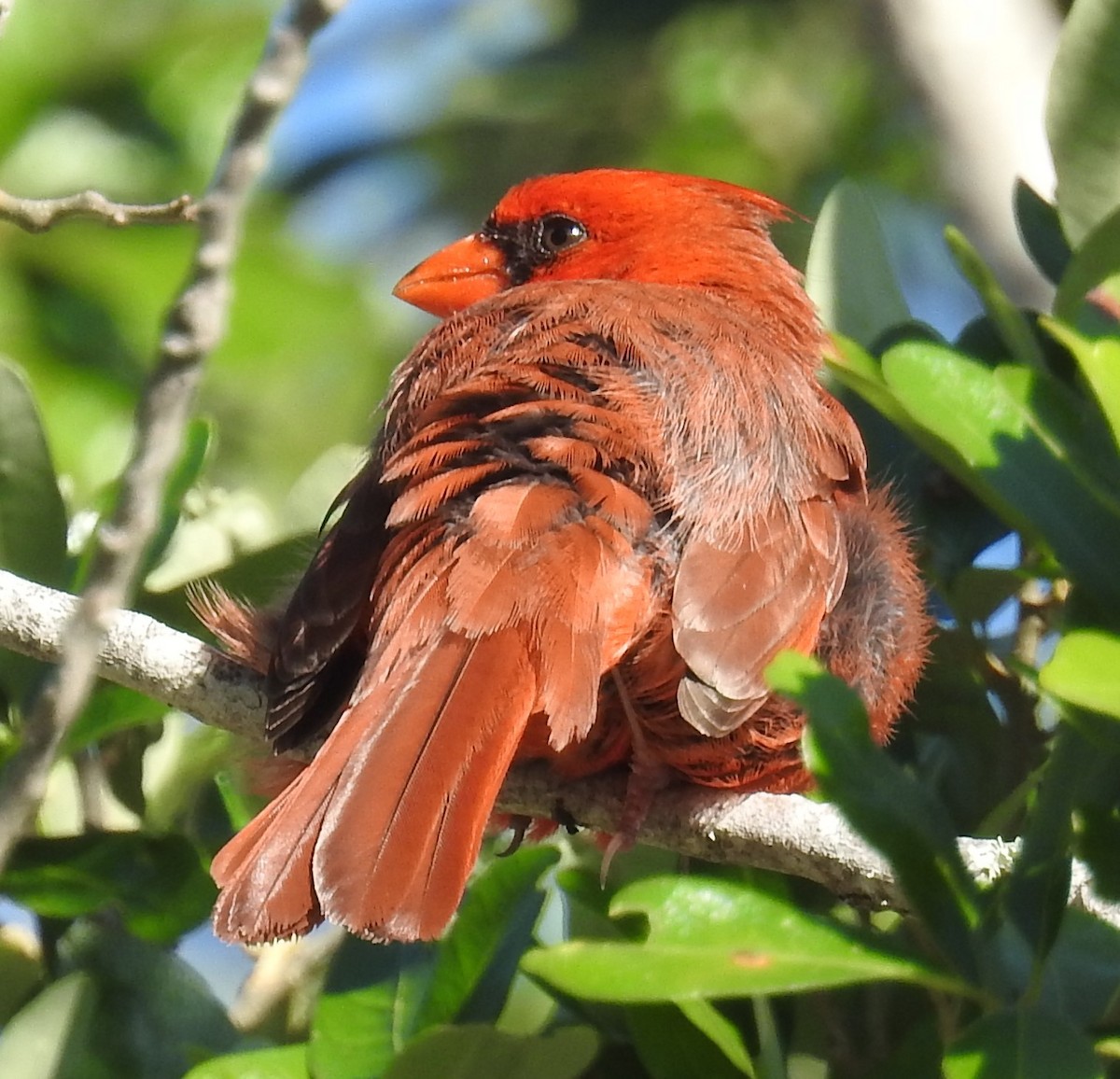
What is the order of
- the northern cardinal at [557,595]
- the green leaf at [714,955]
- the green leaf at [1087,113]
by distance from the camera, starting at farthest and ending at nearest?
the green leaf at [1087,113] → the northern cardinal at [557,595] → the green leaf at [714,955]

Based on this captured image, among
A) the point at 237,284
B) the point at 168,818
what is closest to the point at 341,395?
the point at 237,284

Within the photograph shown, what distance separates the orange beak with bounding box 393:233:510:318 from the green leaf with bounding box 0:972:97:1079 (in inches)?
68.9

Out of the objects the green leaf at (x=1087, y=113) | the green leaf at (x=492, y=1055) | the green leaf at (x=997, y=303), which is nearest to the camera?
the green leaf at (x=492, y=1055)

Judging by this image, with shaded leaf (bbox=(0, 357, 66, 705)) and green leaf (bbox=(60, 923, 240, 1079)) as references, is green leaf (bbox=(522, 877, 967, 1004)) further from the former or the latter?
shaded leaf (bbox=(0, 357, 66, 705))

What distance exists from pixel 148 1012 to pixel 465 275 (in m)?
1.78

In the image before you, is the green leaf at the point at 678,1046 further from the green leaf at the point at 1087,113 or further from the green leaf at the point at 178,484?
the green leaf at the point at 1087,113

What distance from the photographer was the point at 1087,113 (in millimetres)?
3139

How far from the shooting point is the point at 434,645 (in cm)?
255

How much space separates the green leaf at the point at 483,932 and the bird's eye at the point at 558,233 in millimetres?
1665

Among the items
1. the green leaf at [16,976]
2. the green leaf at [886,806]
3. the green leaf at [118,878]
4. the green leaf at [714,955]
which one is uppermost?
the green leaf at [886,806]

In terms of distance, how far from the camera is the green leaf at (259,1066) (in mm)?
2383

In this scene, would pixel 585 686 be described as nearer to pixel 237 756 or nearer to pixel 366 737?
pixel 366 737

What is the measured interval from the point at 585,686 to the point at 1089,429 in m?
0.82

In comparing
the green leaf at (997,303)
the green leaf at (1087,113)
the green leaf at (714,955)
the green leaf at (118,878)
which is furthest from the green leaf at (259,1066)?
the green leaf at (1087,113)
